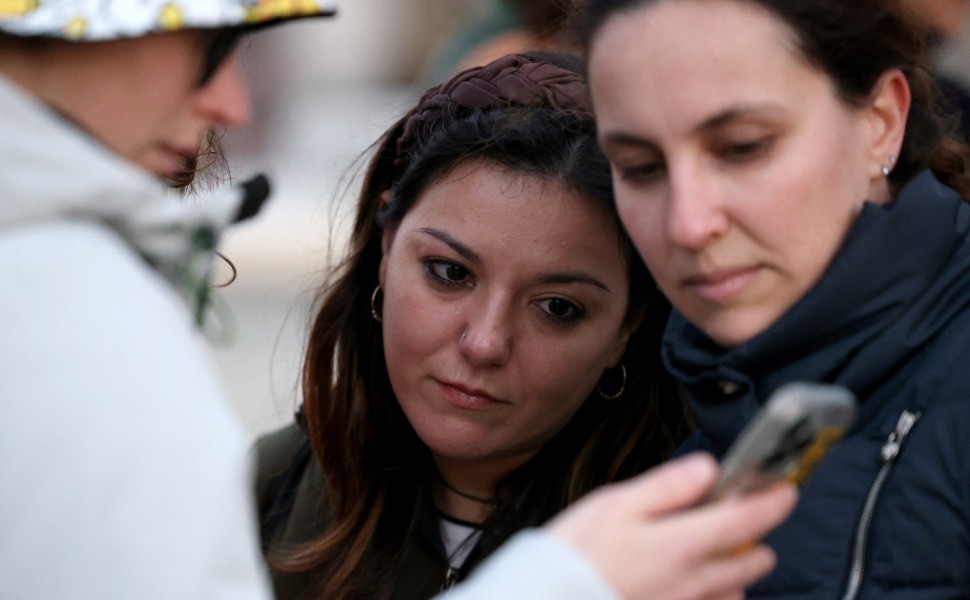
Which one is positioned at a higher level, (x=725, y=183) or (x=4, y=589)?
(x=725, y=183)


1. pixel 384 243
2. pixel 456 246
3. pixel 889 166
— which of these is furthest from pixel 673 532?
pixel 384 243

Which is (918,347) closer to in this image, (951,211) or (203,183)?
(951,211)

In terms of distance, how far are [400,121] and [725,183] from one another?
127cm

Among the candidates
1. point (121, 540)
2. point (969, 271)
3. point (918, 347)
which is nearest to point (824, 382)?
point (918, 347)

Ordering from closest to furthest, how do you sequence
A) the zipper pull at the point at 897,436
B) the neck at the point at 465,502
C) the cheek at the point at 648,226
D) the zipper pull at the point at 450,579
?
the zipper pull at the point at 897,436
the cheek at the point at 648,226
the zipper pull at the point at 450,579
the neck at the point at 465,502

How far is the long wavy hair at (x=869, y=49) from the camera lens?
1.66m

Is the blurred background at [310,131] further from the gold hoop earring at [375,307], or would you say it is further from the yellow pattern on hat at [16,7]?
the yellow pattern on hat at [16,7]

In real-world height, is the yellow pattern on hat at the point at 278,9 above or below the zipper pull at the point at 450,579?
above

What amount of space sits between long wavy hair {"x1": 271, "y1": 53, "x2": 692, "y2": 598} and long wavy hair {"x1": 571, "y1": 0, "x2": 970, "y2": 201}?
0.57 meters

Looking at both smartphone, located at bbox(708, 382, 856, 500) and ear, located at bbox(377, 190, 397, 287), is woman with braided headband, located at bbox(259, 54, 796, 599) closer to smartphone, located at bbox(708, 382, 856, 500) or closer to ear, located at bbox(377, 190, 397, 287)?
ear, located at bbox(377, 190, 397, 287)

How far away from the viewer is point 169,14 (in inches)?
54.9

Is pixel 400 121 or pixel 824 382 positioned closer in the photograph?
pixel 824 382

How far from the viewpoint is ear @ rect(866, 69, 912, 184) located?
5.67 feet

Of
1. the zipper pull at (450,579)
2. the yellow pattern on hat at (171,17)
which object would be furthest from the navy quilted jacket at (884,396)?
the zipper pull at (450,579)
